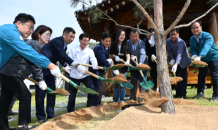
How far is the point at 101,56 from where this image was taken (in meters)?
3.68

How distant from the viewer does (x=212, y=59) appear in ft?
12.5

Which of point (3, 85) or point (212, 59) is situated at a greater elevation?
point (212, 59)

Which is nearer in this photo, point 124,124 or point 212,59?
point 124,124

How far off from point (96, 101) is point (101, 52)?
1113 millimetres

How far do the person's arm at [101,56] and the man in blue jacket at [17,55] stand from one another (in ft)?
5.03

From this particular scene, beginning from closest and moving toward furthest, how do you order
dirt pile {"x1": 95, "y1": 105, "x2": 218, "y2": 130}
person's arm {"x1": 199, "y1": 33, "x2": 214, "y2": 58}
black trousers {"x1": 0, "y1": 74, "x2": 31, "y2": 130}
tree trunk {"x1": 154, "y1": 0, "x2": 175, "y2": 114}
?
dirt pile {"x1": 95, "y1": 105, "x2": 218, "y2": 130} → black trousers {"x1": 0, "y1": 74, "x2": 31, "y2": 130} → tree trunk {"x1": 154, "y1": 0, "x2": 175, "y2": 114} → person's arm {"x1": 199, "y1": 33, "x2": 214, "y2": 58}

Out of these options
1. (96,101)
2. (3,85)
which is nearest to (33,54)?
(3,85)

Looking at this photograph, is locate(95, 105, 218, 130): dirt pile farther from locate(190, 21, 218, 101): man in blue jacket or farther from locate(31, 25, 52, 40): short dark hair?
locate(190, 21, 218, 101): man in blue jacket

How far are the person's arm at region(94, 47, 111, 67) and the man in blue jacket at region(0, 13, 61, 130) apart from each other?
1.53 m

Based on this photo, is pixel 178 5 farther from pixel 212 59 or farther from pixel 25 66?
pixel 25 66

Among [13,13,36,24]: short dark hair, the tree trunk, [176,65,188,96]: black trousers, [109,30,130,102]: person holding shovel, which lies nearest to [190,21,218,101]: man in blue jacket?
[176,65,188,96]: black trousers

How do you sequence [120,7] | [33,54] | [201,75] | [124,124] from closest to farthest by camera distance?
[124,124] < [33,54] < [201,75] < [120,7]

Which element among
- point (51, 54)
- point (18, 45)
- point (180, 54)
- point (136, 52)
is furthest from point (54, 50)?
point (180, 54)

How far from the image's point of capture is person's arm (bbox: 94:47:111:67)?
3615mm
